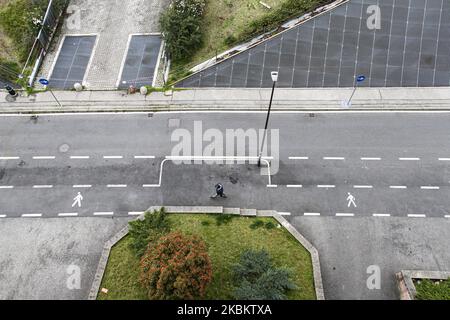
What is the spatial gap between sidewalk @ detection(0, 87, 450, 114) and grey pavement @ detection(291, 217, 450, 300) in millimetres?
8965

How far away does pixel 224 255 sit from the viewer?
19188 millimetres

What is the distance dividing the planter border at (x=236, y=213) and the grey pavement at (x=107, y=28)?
12.5m

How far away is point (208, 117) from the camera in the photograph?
2555cm

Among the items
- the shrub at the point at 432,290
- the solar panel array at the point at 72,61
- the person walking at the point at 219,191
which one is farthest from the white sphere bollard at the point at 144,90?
the shrub at the point at 432,290

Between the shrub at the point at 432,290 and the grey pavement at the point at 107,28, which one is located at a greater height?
the grey pavement at the point at 107,28

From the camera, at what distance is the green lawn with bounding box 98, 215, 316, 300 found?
18172 mm

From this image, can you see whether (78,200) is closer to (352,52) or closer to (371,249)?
(371,249)

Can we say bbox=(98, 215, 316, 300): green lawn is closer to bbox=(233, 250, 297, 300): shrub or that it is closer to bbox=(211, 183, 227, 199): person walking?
bbox=(233, 250, 297, 300): shrub

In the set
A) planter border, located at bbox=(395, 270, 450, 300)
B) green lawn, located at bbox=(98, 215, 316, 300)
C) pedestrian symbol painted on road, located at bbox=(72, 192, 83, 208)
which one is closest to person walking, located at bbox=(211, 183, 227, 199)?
green lawn, located at bbox=(98, 215, 316, 300)

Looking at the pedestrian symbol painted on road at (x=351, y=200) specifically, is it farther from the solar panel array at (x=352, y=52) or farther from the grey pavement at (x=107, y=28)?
the grey pavement at (x=107, y=28)

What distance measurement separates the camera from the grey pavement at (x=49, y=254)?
19.2m

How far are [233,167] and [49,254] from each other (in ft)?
39.6
